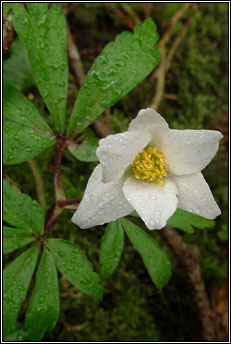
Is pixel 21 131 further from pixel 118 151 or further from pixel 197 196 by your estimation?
pixel 197 196

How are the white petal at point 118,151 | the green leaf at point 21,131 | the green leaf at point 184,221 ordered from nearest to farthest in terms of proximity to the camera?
the white petal at point 118,151 → the green leaf at point 21,131 → the green leaf at point 184,221

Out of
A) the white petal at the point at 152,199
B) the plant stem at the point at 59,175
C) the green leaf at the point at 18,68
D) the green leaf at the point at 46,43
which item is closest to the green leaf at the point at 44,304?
the plant stem at the point at 59,175

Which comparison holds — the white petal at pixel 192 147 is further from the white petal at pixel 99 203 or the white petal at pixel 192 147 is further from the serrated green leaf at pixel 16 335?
the serrated green leaf at pixel 16 335

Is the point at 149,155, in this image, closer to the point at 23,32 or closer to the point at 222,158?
the point at 23,32

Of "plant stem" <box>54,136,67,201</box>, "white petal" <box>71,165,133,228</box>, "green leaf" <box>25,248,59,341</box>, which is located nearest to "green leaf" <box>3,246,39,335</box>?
"green leaf" <box>25,248,59,341</box>

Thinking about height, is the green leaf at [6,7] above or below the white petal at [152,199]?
above

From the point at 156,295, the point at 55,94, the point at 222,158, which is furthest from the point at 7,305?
the point at 222,158

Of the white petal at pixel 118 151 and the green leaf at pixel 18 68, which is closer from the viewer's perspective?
the white petal at pixel 118 151
